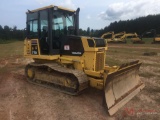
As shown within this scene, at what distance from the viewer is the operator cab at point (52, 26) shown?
321 inches

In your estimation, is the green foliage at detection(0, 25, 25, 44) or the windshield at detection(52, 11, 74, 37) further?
the green foliage at detection(0, 25, 25, 44)

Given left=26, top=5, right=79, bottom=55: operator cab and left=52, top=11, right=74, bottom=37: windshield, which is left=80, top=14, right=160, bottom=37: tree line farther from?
left=52, top=11, right=74, bottom=37: windshield

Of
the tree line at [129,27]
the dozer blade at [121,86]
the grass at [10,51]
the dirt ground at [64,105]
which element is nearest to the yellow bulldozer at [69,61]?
the dozer blade at [121,86]

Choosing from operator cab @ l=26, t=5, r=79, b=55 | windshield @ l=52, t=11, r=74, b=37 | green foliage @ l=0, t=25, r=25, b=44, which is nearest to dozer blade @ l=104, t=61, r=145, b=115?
operator cab @ l=26, t=5, r=79, b=55

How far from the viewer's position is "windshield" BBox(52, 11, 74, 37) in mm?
8258

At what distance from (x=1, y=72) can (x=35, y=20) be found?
4382mm

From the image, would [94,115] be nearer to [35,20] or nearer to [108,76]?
[108,76]

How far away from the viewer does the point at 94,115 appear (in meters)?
5.84

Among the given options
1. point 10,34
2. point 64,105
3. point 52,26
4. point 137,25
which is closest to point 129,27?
point 137,25

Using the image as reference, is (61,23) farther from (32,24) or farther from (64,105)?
(64,105)

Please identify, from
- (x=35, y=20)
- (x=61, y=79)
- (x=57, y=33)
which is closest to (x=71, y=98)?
(x=61, y=79)

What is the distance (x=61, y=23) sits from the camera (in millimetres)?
8367

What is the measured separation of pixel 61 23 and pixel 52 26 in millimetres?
420

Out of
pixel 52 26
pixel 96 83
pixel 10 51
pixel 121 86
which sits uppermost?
pixel 52 26
